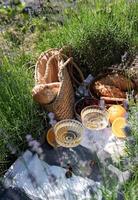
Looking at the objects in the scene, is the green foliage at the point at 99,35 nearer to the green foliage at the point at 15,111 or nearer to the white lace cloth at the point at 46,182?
the green foliage at the point at 15,111

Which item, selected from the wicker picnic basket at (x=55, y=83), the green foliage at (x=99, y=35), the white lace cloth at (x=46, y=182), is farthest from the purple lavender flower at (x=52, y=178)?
the green foliage at (x=99, y=35)

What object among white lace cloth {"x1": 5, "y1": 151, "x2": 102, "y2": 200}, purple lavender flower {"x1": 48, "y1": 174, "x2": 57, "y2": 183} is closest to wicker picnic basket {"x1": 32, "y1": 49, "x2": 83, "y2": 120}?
white lace cloth {"x1": 5, "y1": 151, "x2": 102, "y2": 200}

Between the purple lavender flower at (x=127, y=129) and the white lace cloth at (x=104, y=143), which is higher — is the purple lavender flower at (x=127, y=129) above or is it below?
above

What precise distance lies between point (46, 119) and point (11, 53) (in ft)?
2.57

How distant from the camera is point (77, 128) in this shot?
3.00m

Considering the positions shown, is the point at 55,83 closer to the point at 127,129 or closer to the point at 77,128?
the point at 77,128

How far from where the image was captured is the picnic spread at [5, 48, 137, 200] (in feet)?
9.12

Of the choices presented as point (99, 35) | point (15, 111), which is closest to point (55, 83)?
point (15, 111)

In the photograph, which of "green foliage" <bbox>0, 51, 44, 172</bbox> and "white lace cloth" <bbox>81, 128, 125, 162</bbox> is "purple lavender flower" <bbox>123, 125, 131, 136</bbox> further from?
"green foliage" <bbox>0, 51, 44, 172</bbox>

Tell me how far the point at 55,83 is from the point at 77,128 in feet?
1.22

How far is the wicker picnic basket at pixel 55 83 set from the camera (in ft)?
10.0

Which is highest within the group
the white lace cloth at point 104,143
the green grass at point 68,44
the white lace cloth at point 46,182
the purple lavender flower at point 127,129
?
the green grass at point 68,44

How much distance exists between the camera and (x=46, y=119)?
318cm

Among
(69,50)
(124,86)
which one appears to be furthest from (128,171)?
(69,50)
